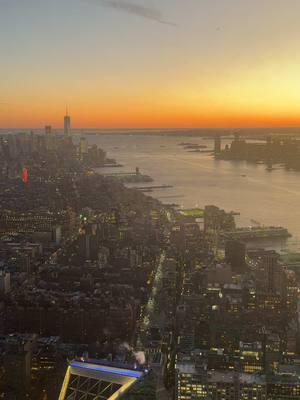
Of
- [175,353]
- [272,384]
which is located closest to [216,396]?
[272,384]

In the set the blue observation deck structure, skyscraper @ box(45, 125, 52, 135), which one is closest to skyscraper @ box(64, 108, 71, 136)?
skyscraper @ box(45, 125, 52, 135)

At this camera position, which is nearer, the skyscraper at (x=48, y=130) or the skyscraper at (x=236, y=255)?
the skyscraper at (x=236, y=255)

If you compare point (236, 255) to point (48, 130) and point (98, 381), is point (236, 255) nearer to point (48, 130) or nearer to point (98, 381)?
point (98, 381)

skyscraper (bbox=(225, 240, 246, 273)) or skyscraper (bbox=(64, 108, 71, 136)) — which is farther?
skyscraper (bbox=(64, 108, 71, 136))

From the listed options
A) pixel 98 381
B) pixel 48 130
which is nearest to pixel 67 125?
pixel 48 130

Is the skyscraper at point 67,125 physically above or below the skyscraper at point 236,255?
above

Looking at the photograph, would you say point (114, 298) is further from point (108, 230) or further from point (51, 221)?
point (51, 221)

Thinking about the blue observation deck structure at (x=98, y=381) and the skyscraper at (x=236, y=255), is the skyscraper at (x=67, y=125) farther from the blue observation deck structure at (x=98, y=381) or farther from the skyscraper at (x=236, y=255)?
the blue observation deck structure at (x=98, y=381)

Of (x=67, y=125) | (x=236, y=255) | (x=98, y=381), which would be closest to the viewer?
(x=98, y=381)

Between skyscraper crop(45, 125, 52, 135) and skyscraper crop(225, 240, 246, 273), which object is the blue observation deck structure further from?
skyscraper crop(45, 125, 52, 135)

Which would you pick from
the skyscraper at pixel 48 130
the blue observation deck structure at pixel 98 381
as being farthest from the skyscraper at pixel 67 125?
the blue observation deck structure at pixel 98 381

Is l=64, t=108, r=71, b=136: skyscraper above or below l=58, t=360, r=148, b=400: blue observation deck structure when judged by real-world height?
above
